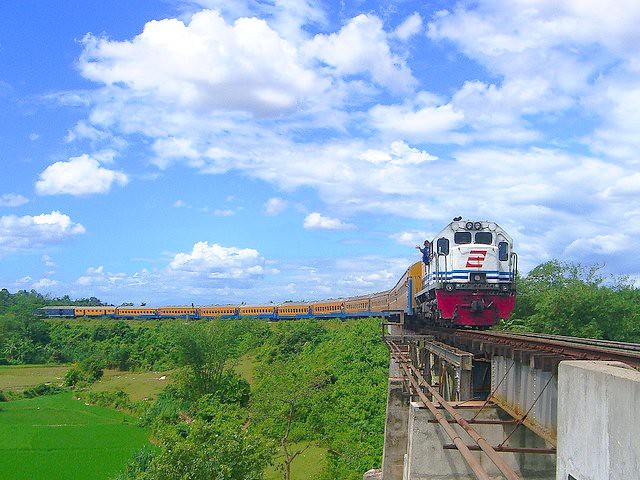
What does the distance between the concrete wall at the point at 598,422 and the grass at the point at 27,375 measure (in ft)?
215

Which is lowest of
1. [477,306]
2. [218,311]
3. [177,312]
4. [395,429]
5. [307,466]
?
[307,466]

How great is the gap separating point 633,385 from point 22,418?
5516 cm

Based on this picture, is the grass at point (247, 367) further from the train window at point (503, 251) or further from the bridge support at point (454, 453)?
the bridge support at point (454, 453)

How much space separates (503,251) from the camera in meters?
21.2

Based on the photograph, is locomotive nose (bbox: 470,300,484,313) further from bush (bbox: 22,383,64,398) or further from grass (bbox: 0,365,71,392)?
grass (bbox: 0,365,71,392)

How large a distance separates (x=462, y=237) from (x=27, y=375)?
209ft

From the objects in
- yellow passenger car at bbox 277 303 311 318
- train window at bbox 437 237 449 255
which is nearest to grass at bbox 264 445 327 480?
train window at bbox 437 237 449 255

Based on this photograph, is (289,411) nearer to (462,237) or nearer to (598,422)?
(462,237)

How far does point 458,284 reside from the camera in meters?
20.1

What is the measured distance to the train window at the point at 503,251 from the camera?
2106cm

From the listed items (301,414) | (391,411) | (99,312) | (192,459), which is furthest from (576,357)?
(99,312)

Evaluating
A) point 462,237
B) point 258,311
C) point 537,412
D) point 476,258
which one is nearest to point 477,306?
point 476,258

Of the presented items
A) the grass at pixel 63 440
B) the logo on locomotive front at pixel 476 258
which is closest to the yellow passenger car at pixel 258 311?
the grass at pixel 63 440

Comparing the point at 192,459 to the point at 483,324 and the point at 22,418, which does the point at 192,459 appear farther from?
the point at 22,418
